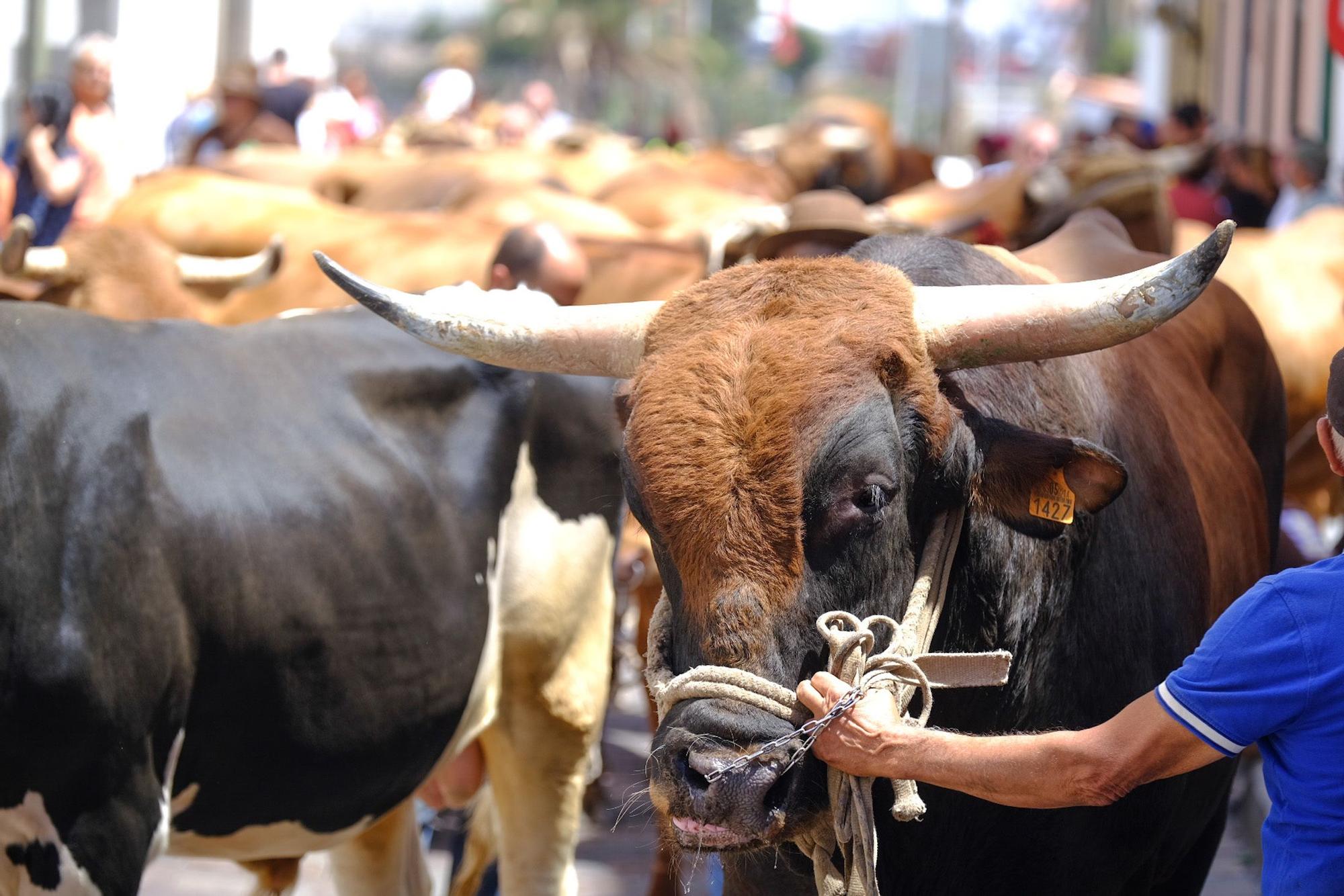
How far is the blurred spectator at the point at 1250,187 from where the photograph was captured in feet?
38.9

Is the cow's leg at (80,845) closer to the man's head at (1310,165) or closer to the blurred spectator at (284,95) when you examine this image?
the man's head at (1310,165)

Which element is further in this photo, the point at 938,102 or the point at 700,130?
the point at 700,130

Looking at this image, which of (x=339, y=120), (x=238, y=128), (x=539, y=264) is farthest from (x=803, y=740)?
(x=339, y=120)

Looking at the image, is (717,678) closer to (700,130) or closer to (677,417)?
(677,417)

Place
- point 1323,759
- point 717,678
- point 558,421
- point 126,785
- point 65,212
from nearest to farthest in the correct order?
point 1323,759 → point 717,678 → point 126,785 → point 558,421 → point 65,212

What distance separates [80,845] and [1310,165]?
9623 mm

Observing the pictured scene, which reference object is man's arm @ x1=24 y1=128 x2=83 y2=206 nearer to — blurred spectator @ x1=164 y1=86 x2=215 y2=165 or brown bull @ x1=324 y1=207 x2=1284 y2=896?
brown bull @ x1=324 y1=207 x2=1284 y2=896

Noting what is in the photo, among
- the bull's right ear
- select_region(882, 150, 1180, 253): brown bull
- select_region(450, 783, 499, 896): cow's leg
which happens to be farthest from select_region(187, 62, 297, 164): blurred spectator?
the bull's right ear

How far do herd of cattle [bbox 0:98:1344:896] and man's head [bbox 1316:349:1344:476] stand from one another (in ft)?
1.14

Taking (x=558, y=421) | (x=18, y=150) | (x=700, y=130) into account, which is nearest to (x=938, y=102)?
(x=700, y=130)

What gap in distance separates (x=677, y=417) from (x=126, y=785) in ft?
4.68

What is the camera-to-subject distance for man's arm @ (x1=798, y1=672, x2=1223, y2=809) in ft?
7.75

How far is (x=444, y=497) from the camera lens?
13.2 feet

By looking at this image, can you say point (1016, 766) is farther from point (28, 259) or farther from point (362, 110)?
point (362, 110)
